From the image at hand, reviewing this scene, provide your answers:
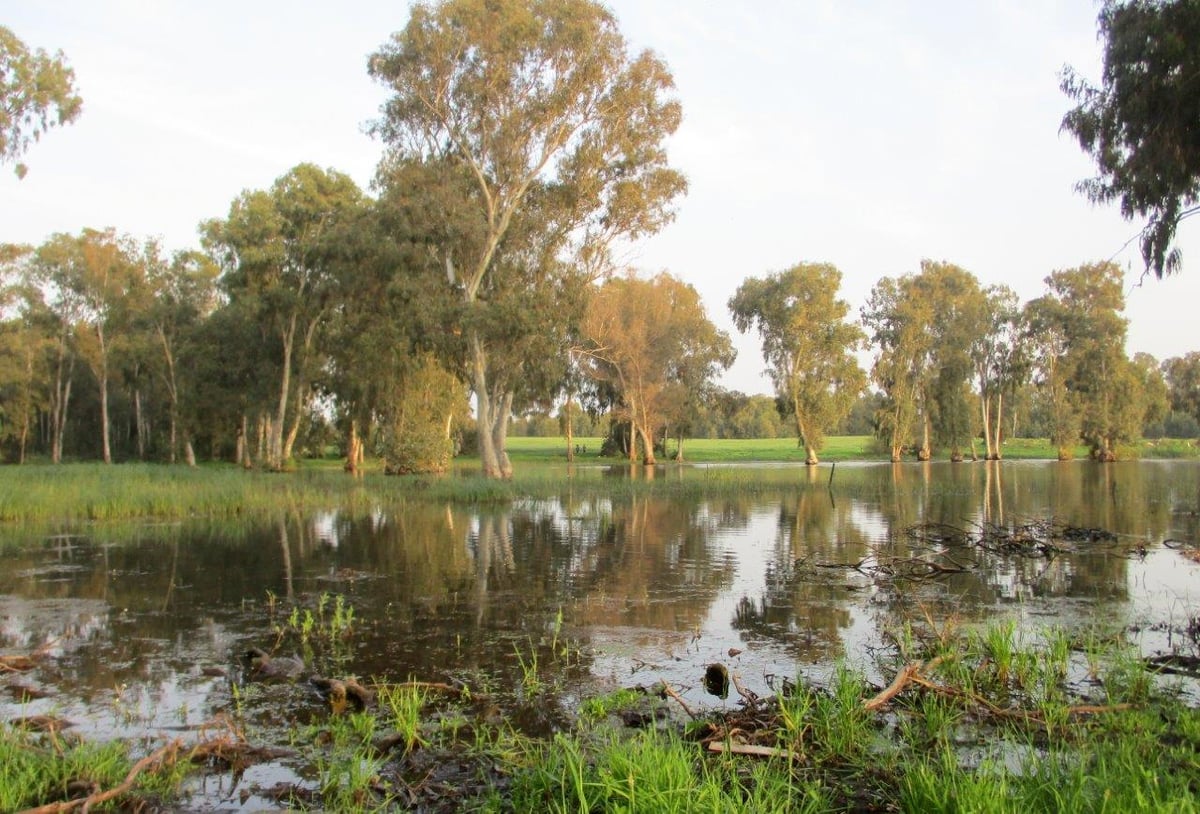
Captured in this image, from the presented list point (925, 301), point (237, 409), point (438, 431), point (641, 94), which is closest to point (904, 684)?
point (641, 94)

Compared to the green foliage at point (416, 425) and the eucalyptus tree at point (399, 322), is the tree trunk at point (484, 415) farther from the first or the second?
the green foliage at point (416, 425)

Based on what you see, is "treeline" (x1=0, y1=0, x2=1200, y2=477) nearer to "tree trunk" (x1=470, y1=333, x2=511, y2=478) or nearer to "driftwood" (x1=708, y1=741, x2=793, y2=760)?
"tree trunk" (x1=470, y1=333, x2=511, y2=478)

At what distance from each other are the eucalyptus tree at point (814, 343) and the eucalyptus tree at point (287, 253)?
30765 mm

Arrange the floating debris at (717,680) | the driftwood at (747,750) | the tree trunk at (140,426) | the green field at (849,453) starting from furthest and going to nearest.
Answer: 1. the green field at (849,453)
2. the tree trunk at (140,426)
3. the floating debris at (717,680)
4. the driftwood at (747,750)

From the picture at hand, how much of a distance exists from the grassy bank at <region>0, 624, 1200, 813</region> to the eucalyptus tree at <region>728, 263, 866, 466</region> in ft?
183

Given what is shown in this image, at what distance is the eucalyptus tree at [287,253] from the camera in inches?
1766

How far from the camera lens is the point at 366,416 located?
51625 millimetres

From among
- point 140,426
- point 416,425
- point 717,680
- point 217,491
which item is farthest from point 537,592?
point 140,426

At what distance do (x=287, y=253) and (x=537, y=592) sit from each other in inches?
1558

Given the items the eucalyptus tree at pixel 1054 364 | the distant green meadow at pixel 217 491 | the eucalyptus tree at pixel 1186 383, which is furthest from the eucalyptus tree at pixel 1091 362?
the distant green meadow at pixel 217 491

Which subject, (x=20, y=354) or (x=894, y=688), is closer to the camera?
(x=894, y=688)

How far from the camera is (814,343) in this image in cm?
6200

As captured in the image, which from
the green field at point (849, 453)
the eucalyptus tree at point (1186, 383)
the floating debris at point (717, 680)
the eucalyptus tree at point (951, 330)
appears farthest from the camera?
the eucalyptus tree at point (1186, 383)

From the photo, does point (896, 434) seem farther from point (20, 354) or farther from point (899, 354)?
point (20, 354)
